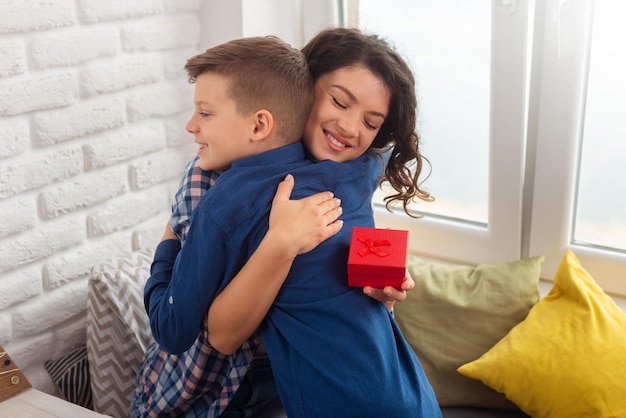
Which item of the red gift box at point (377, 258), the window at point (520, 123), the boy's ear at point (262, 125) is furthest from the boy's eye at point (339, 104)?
the window at point (520, 123)

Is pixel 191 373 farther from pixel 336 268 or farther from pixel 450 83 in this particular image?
pixel 450 83

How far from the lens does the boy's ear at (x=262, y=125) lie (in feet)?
4.65

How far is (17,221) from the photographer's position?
70.5 inches

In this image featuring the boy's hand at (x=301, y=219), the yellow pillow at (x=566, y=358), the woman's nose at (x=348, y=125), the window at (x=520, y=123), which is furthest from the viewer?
the window at (x=520, y=123)

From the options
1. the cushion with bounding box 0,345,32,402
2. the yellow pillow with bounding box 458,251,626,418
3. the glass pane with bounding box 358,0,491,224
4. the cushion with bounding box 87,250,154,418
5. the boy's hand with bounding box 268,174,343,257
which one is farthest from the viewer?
the glass pane with bounding box 358,0,491,224

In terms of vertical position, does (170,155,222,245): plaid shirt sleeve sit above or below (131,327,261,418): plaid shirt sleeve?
above

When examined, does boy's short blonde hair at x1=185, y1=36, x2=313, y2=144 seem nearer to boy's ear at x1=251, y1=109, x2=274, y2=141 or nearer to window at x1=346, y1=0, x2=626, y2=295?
boy's ear at x1=251, y1=109, x2=274, y2=141

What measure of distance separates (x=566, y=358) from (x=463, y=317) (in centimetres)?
28

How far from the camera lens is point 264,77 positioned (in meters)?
1.41

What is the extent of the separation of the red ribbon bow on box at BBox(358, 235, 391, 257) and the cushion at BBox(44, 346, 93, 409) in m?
0.87

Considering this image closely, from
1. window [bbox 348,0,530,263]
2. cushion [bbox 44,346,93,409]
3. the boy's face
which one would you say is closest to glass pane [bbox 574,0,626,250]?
window [bbox 348,0,530,263]

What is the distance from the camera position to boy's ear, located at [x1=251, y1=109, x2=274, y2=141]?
1417mm

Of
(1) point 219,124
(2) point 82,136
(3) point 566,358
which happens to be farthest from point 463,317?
(2) point 82,136

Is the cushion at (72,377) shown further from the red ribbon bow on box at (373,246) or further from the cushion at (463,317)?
the red ribbon bow on box at (373,246)
